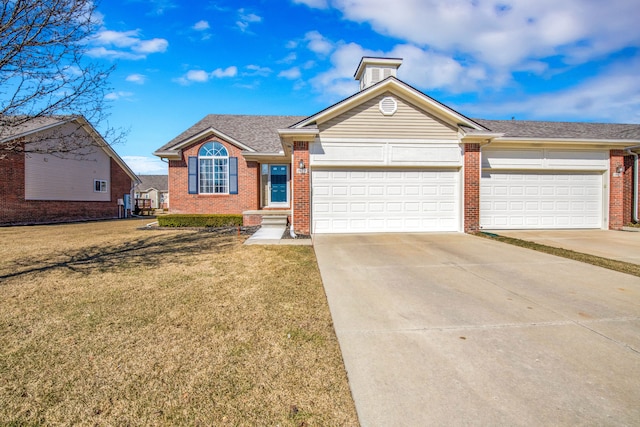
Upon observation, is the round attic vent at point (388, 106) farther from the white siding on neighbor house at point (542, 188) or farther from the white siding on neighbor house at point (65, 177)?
the white siding on neighbor house at point (65, 177)

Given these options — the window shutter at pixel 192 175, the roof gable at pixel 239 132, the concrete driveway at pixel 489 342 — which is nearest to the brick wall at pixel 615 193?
the concrete driveway at pixel 489 342

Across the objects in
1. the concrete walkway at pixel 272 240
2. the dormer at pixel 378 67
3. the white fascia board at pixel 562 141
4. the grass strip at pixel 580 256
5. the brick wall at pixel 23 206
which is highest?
the dormer at pixel 378 67

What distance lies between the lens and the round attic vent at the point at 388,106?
10.8 metres

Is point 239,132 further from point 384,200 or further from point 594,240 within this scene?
point 594,240

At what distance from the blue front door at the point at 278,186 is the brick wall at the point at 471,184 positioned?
351 inches

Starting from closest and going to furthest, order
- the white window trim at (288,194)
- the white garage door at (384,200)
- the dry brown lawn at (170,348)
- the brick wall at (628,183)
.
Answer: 1. the dry brown lawn at (170,348)
2. the white garage door at (384,200)
3. the brick wall at (628,183)
4. the white window trim at (288,194)

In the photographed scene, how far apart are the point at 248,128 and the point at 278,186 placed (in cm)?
440

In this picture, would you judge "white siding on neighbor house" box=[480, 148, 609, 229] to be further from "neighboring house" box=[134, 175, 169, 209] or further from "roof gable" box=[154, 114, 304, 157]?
"neighboring house" box=[134, 175, 169, 209]

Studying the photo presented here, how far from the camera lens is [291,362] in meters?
2.88

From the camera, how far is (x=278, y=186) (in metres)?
16.7

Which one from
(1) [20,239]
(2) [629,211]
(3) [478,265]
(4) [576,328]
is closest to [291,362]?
(4) [576,328]

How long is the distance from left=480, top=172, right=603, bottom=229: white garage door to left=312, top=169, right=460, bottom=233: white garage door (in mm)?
1450

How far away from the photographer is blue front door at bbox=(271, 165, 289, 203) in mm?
16641

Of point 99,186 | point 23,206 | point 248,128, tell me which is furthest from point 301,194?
point 99,186
